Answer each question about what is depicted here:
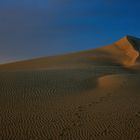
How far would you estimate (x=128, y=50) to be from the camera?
4412cm

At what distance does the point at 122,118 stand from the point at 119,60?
98.7 feet

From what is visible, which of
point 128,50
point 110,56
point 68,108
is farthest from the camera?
point 128,50

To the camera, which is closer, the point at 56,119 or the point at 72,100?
the point at 56,119

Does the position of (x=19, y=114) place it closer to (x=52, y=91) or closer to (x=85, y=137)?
(x=85, y=137)

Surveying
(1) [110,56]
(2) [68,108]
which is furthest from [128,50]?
(2) [68,108]

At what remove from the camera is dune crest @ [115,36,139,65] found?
124 ft

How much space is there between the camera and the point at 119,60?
39094 millimetres

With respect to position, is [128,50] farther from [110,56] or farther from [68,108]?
[68,108]

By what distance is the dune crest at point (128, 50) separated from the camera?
37.7m

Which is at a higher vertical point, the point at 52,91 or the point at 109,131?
the point at 52,91

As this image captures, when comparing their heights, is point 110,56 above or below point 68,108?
above

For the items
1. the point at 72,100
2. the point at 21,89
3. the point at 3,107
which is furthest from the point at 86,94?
the point at 3,107

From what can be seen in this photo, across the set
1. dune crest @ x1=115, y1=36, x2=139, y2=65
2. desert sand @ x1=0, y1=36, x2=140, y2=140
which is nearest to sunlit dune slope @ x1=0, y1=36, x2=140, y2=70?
dune crest @ x1=115, y1=36, x2=139, y2=65

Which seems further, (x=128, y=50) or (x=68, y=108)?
(x=128, y=50)
